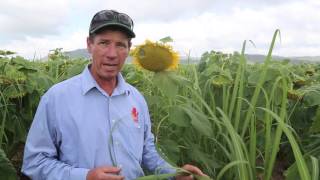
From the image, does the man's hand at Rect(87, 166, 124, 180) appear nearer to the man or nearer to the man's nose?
the man

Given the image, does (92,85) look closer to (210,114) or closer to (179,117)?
(179,117)

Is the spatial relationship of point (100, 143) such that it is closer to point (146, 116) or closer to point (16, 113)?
point (146, 116)

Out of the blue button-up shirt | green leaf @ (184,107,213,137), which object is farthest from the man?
green leaf @ (184,107,213,137)

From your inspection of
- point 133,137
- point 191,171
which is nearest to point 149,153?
point 133,137

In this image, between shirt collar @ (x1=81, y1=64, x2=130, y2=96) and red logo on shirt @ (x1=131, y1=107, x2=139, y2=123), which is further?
red logo on shirt @ (x1=131, y1=107, x2=139, y2=123)

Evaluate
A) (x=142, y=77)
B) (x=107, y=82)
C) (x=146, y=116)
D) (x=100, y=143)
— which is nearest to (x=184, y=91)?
(x=142, y=77)

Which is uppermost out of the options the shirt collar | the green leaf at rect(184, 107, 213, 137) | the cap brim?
the cap brim

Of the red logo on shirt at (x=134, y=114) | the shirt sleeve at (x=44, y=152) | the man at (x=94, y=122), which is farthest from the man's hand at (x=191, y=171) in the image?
the shirt sleeve at (x=44, y=152)

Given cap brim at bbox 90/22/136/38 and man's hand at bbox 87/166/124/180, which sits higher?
cap brim at bbox 90/22/136/38

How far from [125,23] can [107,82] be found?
26 cm

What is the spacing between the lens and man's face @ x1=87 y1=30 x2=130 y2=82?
1992 millimetres

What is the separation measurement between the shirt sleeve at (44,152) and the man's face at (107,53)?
0.82ft

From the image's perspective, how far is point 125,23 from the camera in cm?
204

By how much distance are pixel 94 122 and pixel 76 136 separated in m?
0.09
